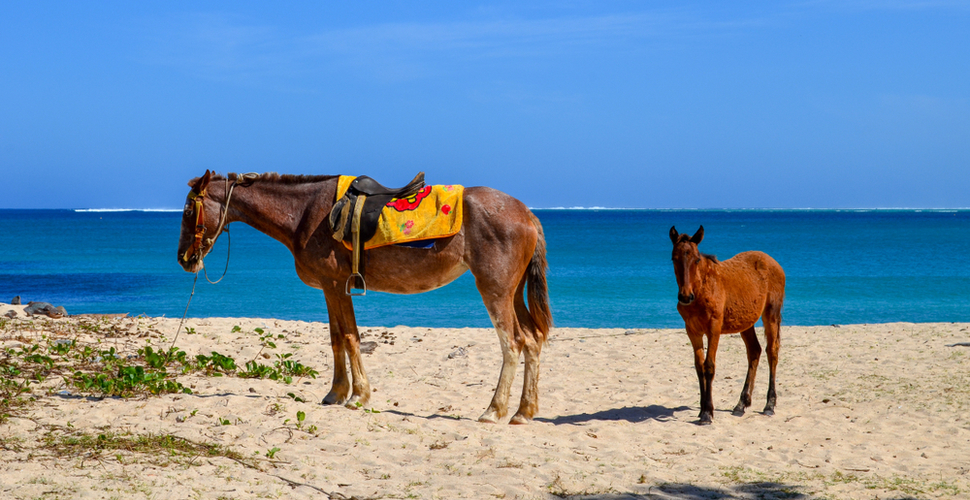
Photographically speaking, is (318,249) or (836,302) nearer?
(318,249)

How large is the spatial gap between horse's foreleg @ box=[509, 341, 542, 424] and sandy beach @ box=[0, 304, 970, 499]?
31cm

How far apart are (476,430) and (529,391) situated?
3.15 feet

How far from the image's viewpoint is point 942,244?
193ft

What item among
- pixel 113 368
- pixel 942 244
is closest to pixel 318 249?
pixel 113 368

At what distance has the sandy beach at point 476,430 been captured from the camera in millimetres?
5012

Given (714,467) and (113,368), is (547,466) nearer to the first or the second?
(714,467)

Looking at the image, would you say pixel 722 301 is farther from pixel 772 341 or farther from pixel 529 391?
pixel 529 391

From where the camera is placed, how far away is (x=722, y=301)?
754 cm

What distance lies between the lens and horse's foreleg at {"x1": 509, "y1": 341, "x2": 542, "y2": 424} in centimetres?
730

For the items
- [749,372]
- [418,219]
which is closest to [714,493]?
[749,372]

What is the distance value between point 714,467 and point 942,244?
6350cm

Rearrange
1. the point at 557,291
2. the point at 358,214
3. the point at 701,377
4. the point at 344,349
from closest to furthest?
the point at 358,214, the point at 344,349, the point at 701,377, the point at 557,291

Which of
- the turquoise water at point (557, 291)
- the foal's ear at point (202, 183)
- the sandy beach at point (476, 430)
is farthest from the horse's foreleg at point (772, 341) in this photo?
the turquoise water at point (557, 291)

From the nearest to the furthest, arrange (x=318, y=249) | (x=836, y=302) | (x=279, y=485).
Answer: (x=279, y=485), (x=318, y=249), (x=836, y=302)
